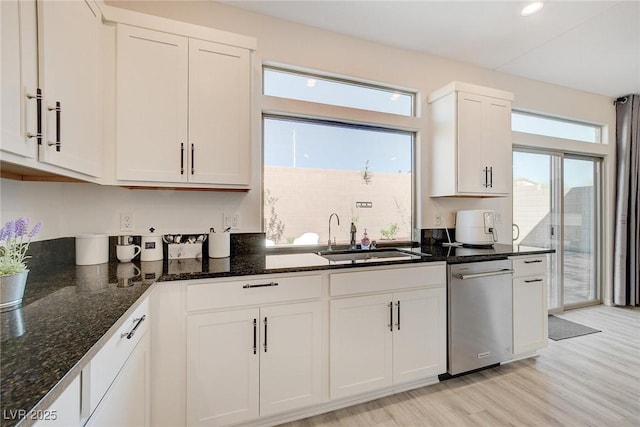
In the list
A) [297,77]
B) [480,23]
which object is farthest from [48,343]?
[480,23]

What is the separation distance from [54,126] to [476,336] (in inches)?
113

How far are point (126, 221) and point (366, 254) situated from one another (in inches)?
73.0

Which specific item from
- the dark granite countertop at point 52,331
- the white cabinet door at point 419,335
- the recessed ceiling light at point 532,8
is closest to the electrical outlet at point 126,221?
the dark granite countertop at point 52,331

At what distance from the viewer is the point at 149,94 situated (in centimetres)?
177

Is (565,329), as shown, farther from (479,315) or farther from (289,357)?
(289,357)

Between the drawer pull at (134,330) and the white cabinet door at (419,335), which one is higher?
the drawer pull at (134,330)

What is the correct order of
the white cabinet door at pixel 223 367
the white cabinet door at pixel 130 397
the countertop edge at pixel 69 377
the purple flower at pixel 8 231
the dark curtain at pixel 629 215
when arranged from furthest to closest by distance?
the dark curtain at pixel 629 215 < the white cabinet door at pixel 223 367 < the purple flower at pixel 8 231 < the white cabinet door at pixel 130 397 < the countertop edge at pixel 69 377

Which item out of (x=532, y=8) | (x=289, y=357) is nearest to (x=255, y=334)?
(x=289, y=357)

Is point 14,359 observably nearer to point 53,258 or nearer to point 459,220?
point 53,258

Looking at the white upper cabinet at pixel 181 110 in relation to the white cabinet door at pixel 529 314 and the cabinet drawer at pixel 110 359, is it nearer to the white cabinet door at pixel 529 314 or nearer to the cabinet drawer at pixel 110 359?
the cabinet drawer at pixel 110 359

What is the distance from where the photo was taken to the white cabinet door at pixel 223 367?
5.14ft

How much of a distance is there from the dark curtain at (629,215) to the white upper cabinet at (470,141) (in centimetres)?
235

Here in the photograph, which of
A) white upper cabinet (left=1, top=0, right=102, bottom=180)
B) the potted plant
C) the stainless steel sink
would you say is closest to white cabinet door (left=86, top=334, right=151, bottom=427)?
the potted plant

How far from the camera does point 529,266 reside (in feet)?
8.18
